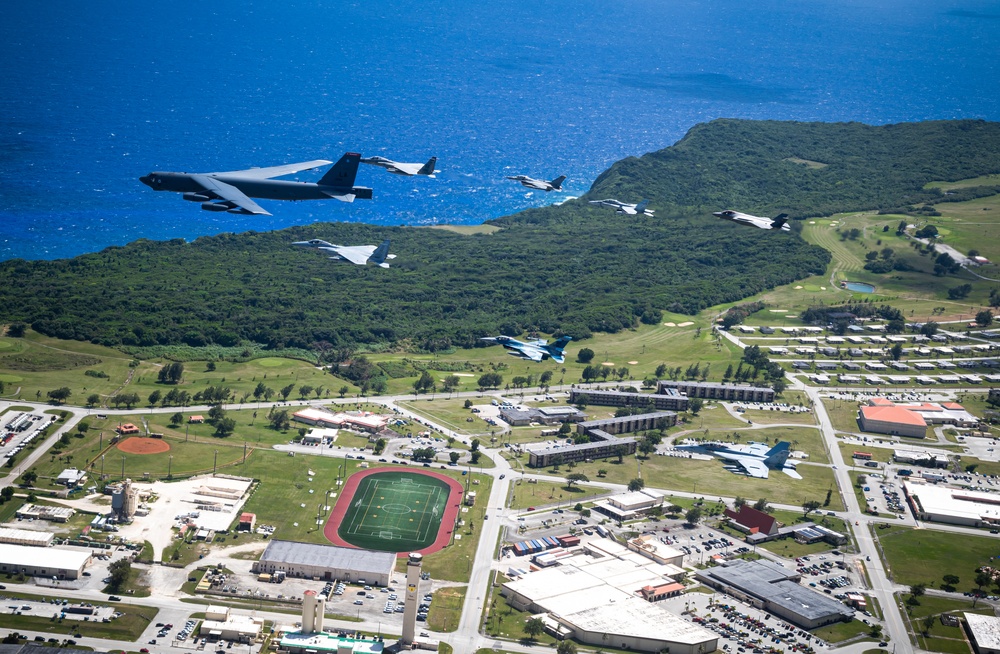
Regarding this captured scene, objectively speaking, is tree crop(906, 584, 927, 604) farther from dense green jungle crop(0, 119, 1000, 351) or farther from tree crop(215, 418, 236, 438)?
dense green jungle crop(0, 119, 1000, 351)

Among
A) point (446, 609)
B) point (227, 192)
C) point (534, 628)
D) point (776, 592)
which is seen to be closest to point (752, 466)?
point (776, 592)

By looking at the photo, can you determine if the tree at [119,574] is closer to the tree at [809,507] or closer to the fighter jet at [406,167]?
the fighter jet at [406,167]

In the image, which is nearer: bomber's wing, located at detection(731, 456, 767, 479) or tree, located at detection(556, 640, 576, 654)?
tree, located at detection(556, 640, 576, 654)

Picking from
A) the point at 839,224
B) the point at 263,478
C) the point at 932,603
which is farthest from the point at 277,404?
the point at 839,224

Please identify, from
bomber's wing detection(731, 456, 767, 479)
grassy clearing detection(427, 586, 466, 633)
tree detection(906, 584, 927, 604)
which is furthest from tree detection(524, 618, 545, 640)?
bomber's wing detection(731, 456, 767, 479)

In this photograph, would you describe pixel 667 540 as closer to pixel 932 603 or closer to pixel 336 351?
pixel 932 603

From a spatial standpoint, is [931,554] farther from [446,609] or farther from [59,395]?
[59,395]
